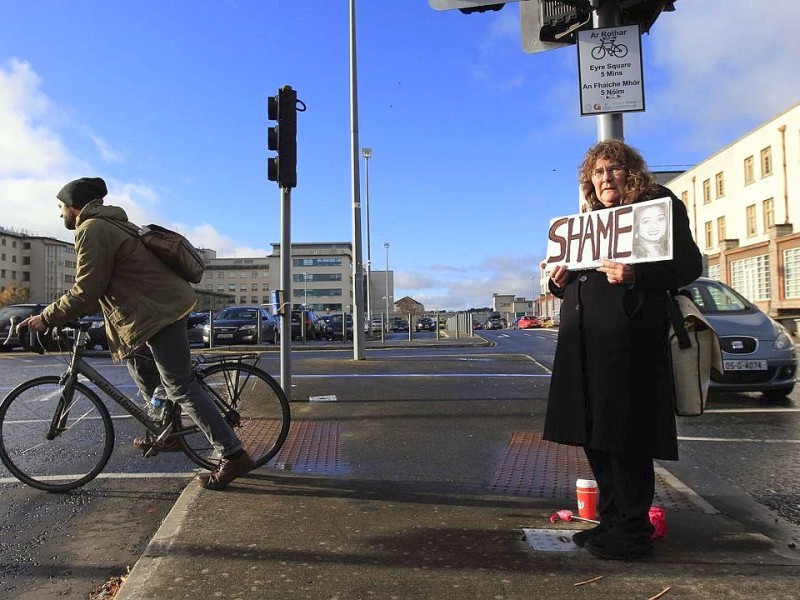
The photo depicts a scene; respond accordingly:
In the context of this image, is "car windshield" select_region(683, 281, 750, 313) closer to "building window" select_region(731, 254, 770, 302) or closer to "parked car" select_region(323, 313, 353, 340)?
"parked car" select_region(323, 313, 353, 340)

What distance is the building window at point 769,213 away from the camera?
40.7 meters

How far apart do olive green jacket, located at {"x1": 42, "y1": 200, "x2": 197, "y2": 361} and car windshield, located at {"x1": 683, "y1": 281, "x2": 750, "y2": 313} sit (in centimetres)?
694

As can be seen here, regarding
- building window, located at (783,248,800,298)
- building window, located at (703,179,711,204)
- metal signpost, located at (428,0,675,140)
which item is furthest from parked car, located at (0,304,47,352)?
building window, located at (703,179,711,204)

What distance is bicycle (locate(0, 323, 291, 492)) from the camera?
4098 mm

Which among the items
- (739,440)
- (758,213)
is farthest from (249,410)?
(758,213)

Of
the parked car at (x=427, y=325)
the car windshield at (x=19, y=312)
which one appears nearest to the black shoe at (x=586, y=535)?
the car windshield at (x=19, y=312)

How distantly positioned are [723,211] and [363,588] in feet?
171

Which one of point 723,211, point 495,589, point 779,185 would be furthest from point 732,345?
point 723,211

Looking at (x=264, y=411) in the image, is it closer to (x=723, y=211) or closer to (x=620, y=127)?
(x=620, y=127)

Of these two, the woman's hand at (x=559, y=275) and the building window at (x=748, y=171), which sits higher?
the building window at (x=748, y=171)

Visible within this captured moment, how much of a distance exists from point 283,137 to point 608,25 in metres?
3.85

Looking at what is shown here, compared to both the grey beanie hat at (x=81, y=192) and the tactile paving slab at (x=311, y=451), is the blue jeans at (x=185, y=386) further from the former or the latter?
the grey beanie hat at (x=81, y=192)

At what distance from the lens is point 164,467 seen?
4.61 metres

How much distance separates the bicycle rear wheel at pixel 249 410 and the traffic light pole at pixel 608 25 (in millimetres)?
2780
